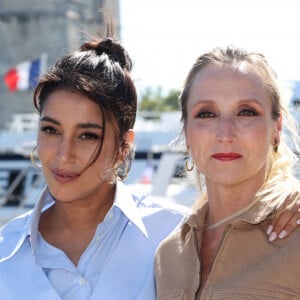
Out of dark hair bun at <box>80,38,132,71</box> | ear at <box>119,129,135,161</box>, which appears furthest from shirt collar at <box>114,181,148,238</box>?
dark hair bun at <box>80,38,132,71</box>

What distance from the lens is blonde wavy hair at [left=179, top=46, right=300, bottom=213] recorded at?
240 cm

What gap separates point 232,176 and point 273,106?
0.26 meters

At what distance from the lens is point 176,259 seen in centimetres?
252

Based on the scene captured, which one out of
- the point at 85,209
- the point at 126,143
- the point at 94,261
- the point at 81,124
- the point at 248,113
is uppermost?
the point at 248,113

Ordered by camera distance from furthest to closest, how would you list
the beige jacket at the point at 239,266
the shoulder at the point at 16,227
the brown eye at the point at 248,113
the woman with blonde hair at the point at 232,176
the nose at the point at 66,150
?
1. the shoulder at the point at 16,227
2. the nose at the point at 66,150
3. the brown eye at the point at 248,113
4. the woman with blonde hair at the point at 232,176
5. the beige jacket at the point at 239,266

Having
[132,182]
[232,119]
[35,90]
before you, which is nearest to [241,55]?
[232,119]

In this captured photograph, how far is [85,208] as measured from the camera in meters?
2.80

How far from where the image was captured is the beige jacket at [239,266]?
217cm

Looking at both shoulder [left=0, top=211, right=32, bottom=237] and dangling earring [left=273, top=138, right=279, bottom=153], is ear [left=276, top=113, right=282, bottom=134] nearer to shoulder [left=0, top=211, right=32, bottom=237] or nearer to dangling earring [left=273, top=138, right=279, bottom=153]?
dangling earring [left=273, top=138, right=279, bottom=153]

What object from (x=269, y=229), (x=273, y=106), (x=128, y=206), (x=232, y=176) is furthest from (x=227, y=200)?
(x=128, y=206)

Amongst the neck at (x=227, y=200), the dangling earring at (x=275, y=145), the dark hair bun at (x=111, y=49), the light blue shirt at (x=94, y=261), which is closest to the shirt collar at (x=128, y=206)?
the light blue shirt at (x=94, y=261)

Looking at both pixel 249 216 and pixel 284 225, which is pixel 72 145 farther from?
pixel 284 225

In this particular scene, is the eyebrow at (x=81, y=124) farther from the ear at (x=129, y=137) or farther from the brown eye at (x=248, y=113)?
the brown eye at (x=248, y=113)

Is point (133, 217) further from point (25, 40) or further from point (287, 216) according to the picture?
point (25, 40)
